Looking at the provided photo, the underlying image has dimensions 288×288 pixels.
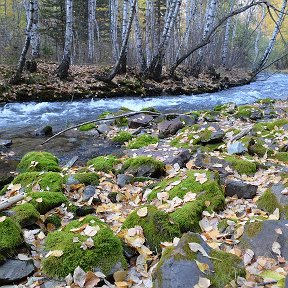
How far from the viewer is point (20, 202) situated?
4.36 m

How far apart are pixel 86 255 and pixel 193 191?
6.14 feet

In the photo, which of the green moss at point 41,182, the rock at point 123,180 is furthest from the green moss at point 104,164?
the green moss at point 41,182

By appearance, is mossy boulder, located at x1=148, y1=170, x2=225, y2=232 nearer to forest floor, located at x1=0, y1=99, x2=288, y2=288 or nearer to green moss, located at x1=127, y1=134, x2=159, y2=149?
forest floor, located at x1=0, y1=99, x2=288, y2=288

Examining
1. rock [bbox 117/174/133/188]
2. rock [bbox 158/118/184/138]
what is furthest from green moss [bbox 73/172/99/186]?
rock [bbox 158/118/184/138]

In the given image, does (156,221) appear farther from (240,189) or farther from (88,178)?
(88,178)

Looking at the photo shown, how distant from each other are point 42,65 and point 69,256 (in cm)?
1624

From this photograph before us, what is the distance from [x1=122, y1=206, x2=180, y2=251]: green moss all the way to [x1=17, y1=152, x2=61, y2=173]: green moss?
3.07 metres

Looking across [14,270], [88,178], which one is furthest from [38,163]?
[14,270]

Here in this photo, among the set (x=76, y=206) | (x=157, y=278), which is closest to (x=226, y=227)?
(x=157, y=278)

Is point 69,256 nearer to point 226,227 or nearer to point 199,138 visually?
point 226,227

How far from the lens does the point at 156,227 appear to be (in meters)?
3.52

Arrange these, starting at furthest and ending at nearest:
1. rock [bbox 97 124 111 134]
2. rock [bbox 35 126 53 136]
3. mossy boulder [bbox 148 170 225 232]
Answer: rock [bbox 97 124 111 134], rock [bbox 35 126 53 136], mossy boulder [bbox 148 170 225 232]

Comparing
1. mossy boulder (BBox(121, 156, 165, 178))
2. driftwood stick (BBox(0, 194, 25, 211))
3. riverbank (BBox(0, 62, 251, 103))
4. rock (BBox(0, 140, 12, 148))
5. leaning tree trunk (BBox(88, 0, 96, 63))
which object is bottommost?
rock (BBox(0, 140, 12, 148))

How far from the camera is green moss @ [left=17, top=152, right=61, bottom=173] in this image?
20.6ft
